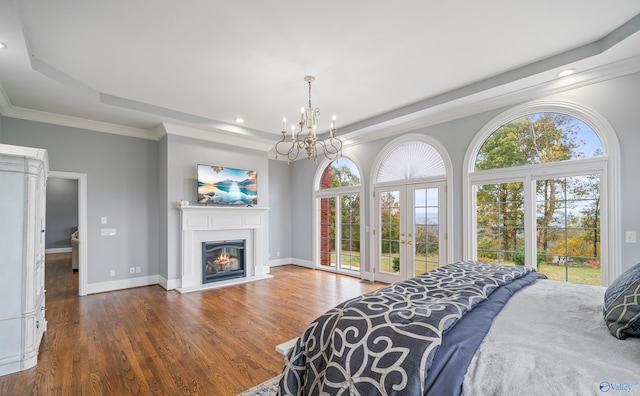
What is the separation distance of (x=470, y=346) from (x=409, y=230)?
403 centimetres

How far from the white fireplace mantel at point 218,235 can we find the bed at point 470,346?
413cm

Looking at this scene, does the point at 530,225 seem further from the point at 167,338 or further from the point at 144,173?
the point at 144,173

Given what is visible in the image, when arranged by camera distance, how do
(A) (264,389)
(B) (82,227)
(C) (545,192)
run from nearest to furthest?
(A) (264,389)
(C) (545,192)
(B) (82,227)

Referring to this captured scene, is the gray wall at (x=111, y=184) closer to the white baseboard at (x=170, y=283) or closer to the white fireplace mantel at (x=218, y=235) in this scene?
the white baseboard at (x=170, y=283)

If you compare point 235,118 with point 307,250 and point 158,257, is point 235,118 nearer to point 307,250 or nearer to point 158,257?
point 158,257

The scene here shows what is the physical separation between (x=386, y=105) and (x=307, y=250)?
4089 mm

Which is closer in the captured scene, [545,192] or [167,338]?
[167,338]

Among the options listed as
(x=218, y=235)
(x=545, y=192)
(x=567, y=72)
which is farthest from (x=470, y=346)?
(x=218, y=235)

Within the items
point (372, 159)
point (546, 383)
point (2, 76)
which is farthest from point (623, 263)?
point (2, 76)

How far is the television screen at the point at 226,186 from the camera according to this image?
526 centimetres

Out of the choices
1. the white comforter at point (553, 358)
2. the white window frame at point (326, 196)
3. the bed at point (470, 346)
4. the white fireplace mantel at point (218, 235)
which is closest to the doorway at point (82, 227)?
the white fireplace mantel at point (218, 235)

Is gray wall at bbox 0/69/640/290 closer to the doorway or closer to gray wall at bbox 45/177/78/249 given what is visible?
the doorway

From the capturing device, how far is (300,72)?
3432 mm

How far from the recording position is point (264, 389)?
2.15 metres
